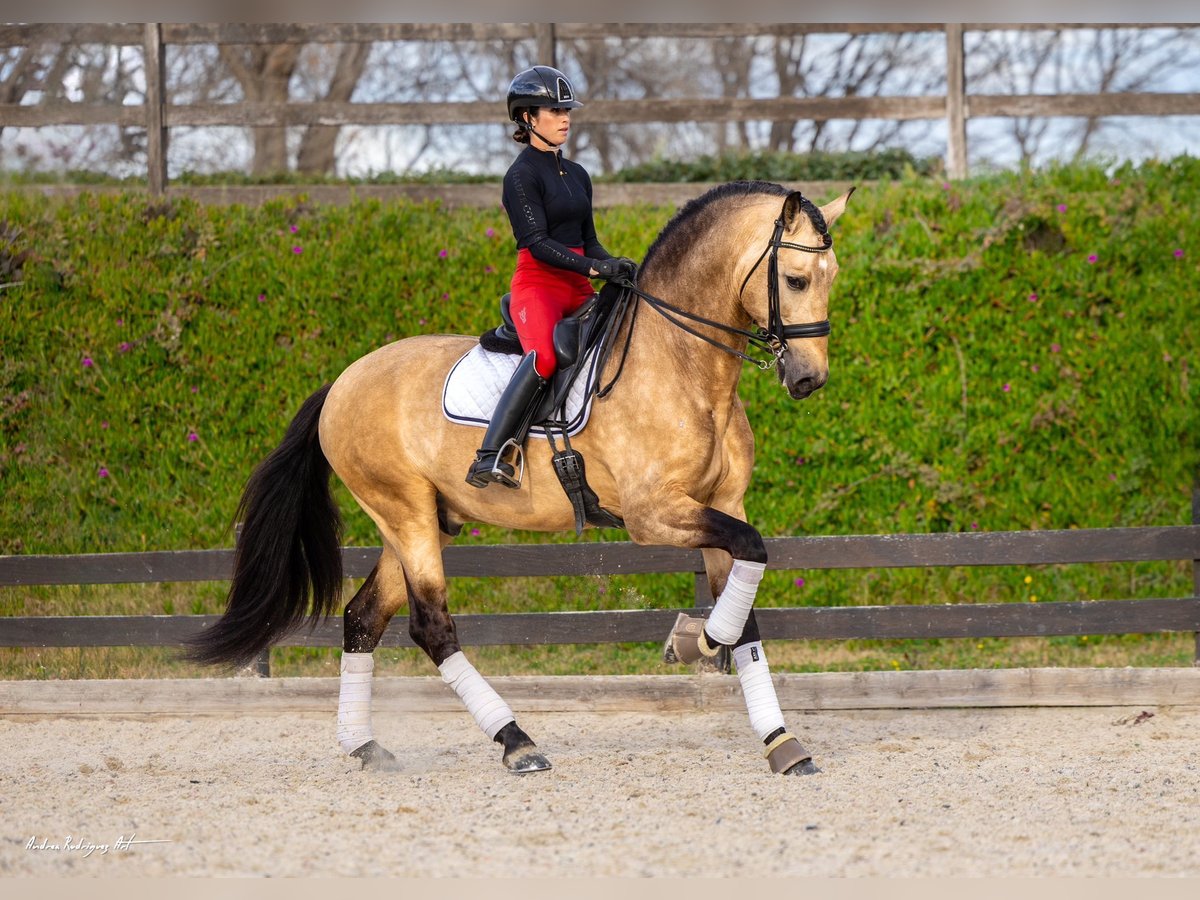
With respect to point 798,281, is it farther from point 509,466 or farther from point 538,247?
point 509,466

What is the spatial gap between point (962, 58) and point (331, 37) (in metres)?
5.27

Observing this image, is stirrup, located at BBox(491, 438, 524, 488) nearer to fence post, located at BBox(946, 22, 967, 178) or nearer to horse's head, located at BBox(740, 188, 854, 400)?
horse's head, located at BBox(740, 188, 854, 400)

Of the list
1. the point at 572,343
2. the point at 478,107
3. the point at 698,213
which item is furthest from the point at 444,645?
the point at 478,107

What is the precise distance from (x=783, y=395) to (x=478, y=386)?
326 centimetres

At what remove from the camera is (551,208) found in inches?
207

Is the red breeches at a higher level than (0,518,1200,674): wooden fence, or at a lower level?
higher

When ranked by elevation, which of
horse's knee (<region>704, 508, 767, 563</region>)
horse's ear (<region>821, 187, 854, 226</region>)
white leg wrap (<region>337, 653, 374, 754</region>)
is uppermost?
horse's ear (<region>821, 187, 854, 226</region>)

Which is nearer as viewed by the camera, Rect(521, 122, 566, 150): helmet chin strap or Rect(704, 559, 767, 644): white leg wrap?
Rect(704, 559, 767, 644): white leg wrap

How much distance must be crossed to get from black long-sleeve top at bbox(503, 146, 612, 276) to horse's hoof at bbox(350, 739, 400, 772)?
239 cm

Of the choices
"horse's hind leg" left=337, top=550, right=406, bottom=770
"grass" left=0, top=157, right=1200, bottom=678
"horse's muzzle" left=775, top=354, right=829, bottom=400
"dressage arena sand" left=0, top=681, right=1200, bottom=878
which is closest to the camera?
"dressage arena sand" left=0, top=681, right=1200, bottom=878

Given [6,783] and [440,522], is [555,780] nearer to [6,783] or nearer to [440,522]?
[440,522]

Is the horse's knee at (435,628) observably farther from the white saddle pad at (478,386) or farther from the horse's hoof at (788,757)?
the horse's hoof at (788,757)

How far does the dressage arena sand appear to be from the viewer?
153 inches

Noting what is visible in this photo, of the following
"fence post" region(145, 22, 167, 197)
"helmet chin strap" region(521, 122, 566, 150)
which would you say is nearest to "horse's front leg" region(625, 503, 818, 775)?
"helmet chin strap" region(521, 122, 566, 150)
